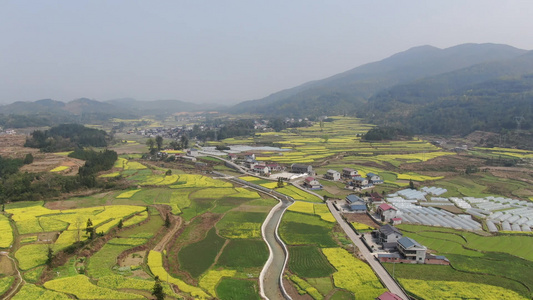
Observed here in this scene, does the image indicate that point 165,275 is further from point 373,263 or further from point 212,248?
point 373,263

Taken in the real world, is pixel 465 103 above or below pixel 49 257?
above

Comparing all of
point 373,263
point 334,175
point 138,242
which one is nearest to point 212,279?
point 138,242

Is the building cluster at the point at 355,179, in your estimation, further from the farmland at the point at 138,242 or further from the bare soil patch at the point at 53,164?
the bare soil patch at the point at 53,164

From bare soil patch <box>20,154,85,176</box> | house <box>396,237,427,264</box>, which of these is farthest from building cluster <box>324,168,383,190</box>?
bare soil patch <box>20,154,85,176</box>

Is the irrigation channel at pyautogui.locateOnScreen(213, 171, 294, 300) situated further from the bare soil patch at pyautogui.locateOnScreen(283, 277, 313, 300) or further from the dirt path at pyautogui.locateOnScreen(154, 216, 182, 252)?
the dirt path at pyautogui.locateOnScreen(154, 216, 182, 252)

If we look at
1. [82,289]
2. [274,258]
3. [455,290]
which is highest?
[82,289]

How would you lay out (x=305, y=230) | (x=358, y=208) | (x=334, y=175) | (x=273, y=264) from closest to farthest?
(x=273, y=264), (x=305, y=230), (x=358, y=208), (x=334, y=175)

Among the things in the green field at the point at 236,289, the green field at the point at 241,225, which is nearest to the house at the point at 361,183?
the green field at the point at 241,225

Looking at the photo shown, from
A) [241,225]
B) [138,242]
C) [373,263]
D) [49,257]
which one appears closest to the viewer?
[49,257]
